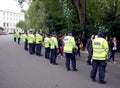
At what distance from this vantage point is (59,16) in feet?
106

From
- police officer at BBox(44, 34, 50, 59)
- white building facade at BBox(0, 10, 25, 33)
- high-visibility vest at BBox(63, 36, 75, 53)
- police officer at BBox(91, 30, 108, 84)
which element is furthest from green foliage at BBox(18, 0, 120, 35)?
white building facade at BBox(0, 10, 25, 33)

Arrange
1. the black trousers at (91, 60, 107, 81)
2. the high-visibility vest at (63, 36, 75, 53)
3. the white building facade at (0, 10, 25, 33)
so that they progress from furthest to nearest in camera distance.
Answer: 1. the white building facade at (0, 10, 25, 33)
2. the high-visibility vest at (63, 36, 75, 53)
3. the black trousers at (91, 60, 107, 81)

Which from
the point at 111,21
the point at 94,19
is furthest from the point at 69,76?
the point at 94,19

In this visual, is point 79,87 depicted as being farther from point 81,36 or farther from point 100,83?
point 81,36

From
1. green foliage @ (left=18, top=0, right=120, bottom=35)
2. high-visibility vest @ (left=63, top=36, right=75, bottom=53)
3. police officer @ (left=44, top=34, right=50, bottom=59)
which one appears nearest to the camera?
high-visibility vest @ (left=63, top=36, right=75, bottom=53)

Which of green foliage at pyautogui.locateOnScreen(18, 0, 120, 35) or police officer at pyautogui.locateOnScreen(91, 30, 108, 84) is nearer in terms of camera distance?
police officer at pyautogui.locateOnScreen(91, 30, 108, 84)

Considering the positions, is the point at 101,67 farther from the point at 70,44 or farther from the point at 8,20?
the point at 8,20

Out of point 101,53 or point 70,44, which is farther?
point 70,44

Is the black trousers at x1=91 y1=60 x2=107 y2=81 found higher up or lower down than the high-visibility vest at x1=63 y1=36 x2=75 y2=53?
lower down

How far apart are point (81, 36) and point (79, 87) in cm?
1741

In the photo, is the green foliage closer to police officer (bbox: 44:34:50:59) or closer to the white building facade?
police officer (bbox: 44:34:50:59)

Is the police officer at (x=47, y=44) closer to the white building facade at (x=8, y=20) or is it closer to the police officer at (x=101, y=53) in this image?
the police officer at (x=101, y=53)

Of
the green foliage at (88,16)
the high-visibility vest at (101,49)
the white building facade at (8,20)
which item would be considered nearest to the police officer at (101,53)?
the high-visibility vest at (101,49)

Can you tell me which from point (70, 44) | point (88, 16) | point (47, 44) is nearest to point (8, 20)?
point (88, 16)
